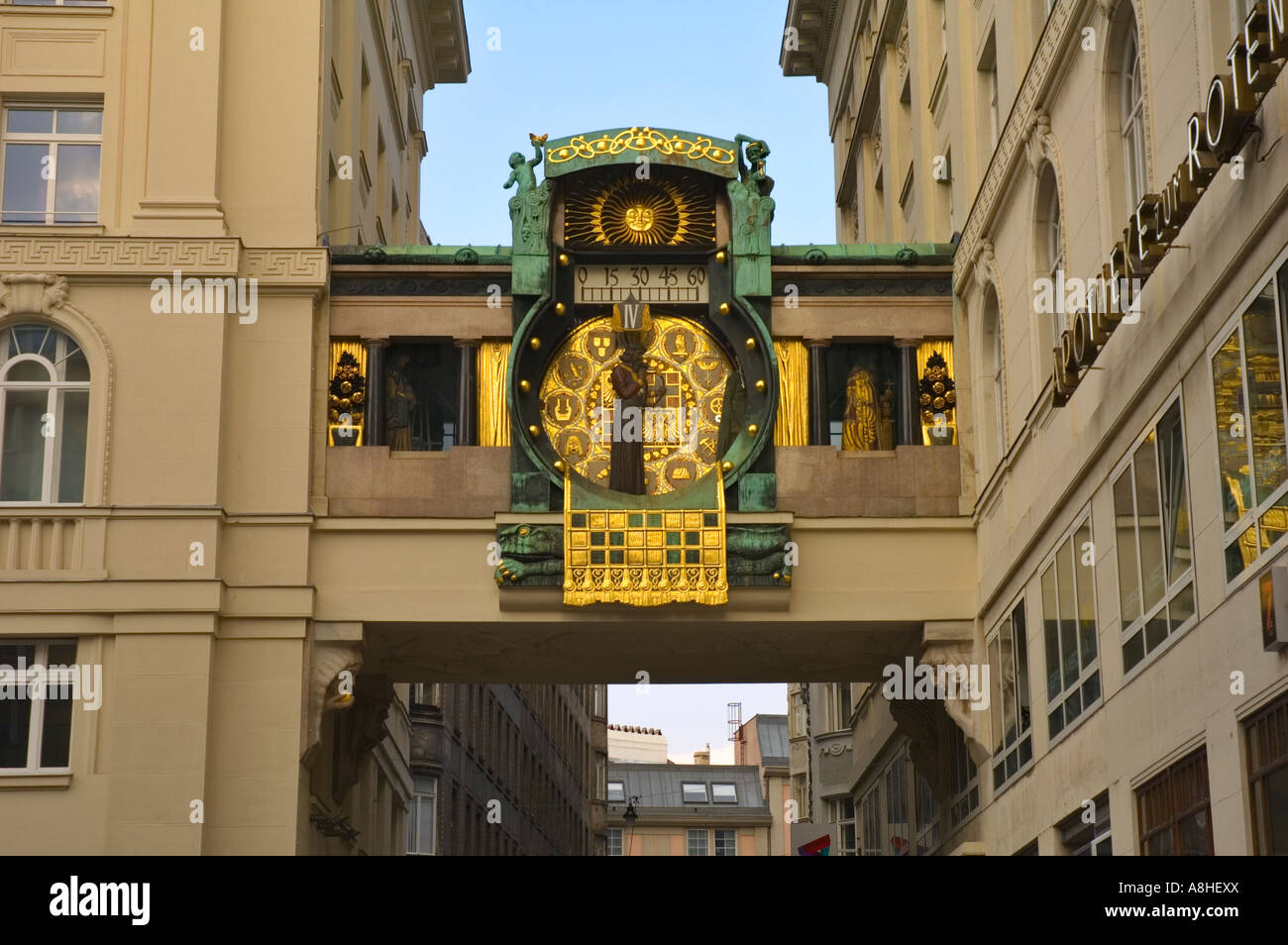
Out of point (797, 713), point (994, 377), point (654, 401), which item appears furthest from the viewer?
point (797, 713)

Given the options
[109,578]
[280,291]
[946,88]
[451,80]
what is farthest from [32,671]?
[451,80]

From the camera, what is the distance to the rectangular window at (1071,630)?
2628 cm

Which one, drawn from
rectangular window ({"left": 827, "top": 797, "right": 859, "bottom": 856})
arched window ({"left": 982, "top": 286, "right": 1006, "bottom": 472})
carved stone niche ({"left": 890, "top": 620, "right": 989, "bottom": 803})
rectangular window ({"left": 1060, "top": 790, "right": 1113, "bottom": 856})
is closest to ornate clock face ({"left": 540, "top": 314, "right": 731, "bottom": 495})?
arched window ({"left": 982, "top": 286, "right": 1006, "bottom": 472})

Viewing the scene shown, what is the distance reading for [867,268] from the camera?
115ft

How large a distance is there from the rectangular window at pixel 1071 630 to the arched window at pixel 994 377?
4338 mm

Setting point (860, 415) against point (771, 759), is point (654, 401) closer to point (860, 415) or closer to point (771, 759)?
point (860, 415)

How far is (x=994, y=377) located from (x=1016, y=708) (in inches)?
210

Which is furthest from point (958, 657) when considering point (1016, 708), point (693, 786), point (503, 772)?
point (693, 786)

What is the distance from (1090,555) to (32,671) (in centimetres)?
1568

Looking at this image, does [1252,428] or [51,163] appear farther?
[51,163]

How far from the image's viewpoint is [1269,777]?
751 inches

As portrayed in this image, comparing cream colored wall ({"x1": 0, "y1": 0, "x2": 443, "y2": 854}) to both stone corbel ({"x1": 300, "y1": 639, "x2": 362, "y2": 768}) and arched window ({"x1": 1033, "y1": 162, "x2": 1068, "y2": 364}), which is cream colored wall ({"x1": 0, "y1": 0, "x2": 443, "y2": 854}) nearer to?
stone corbel ({"x1": 300, "y1": 639, "x2": 362, "y2": 768})

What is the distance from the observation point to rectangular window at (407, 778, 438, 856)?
58062mm
